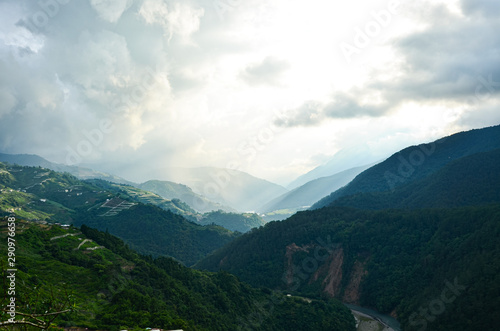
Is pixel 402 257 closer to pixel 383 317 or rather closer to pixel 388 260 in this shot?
pixel 388 260

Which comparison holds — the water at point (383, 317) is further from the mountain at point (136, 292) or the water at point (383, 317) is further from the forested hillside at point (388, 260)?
the mountain at point (136, 292)

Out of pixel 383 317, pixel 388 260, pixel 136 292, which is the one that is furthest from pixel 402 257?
pixel 136 292

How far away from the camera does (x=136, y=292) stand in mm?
64312

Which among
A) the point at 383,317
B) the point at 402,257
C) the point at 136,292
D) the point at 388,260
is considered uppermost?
the point at 136,292

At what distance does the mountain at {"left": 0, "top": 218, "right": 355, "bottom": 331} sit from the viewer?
54.1m

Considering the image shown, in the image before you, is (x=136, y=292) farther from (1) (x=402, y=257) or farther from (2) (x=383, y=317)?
(1) (x=402, y=257)

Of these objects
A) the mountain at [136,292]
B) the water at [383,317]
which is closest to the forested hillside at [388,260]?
the water at [383,317]

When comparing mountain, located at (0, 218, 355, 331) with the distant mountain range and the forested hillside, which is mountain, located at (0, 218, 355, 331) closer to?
the distant mountain range

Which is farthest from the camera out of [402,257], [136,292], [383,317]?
[402,257]

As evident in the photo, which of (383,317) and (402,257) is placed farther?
(402,257)

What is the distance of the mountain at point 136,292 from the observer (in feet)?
178

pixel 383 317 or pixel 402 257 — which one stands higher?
pixel 402 257

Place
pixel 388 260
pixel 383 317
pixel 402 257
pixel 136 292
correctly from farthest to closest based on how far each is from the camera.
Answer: pixel 388 260 < pixel 402 257 < pixel 383 317 < pixel 136 292

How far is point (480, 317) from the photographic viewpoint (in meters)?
82.1
